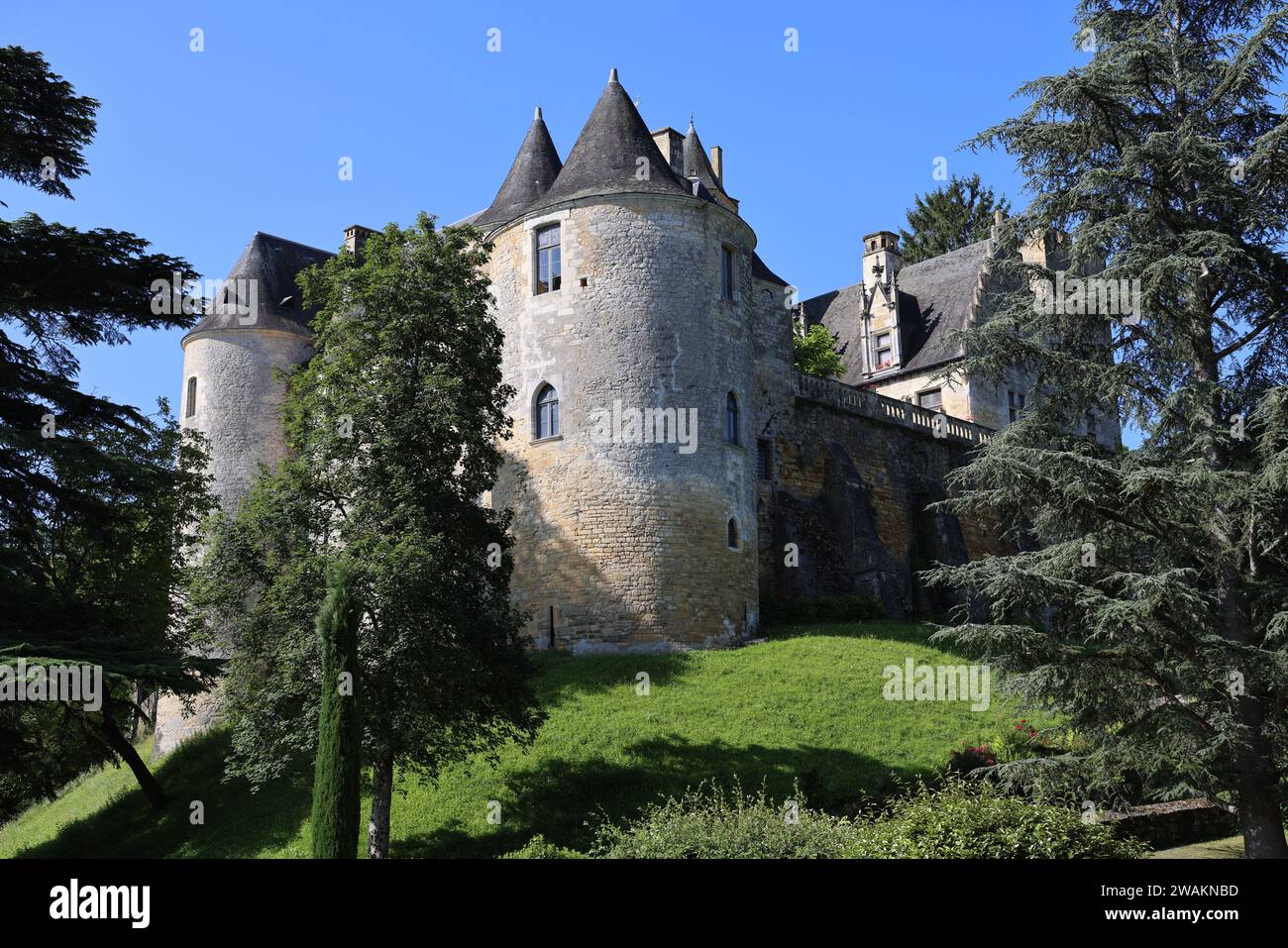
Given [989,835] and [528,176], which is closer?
[989,835]

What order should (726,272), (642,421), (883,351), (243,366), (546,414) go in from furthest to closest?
(883,351)
(243,366)
(726,272)
(546,414)
(642,421)

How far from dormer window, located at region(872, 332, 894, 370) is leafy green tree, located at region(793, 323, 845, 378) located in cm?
158

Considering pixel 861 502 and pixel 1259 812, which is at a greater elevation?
pixel 861 502

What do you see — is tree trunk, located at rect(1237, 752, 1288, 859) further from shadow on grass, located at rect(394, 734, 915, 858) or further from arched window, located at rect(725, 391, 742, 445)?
arched window, located at rect(725, 391, 742, 445)

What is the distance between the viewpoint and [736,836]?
599 inches

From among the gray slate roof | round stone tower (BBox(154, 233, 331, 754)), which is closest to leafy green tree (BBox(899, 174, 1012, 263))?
the gray slate roof

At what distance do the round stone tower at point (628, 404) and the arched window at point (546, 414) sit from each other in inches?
1.4

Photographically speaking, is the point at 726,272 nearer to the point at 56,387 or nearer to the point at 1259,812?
the point at 56,387

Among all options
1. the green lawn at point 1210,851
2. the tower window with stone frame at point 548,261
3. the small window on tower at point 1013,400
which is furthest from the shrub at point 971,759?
the small window on tower at point 1013,400

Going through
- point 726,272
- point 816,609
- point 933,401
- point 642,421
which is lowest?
point 816,609

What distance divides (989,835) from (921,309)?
34036 mm

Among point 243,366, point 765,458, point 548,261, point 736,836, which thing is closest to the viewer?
point 736,836

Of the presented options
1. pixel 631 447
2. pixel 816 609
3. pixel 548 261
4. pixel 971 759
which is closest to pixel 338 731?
pixel 971 759
